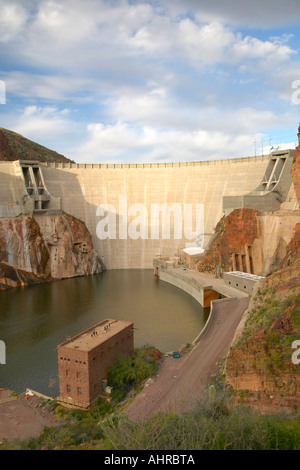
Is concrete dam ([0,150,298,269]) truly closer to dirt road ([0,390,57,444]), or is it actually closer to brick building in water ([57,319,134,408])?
brick building in water ([57,319,134,408])

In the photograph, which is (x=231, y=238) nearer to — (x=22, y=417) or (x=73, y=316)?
(x=73, y=316)

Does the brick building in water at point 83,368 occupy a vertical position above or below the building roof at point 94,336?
below

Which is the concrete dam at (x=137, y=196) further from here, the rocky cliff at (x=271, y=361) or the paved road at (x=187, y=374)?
the rocky cliff at (x=271, y=361)

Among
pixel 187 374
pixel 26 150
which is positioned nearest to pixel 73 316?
pixel 187 374

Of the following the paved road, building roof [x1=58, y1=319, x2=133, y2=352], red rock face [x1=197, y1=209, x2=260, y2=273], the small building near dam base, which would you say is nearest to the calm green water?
the paved road

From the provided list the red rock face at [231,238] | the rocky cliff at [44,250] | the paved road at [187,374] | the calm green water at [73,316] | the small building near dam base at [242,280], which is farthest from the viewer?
the rocky cliff at [44,250]

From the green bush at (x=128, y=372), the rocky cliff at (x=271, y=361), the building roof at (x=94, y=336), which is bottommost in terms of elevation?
the green bush at (x=128, y=372)

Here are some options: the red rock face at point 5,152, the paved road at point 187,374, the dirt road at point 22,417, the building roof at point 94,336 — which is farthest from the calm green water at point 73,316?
the red rock face at point 5,152
